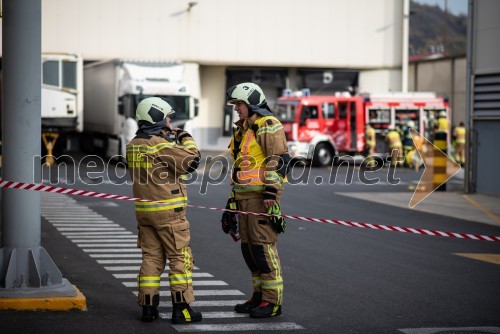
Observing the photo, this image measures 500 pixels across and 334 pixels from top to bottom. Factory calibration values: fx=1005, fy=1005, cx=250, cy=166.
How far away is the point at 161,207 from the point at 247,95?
1.28 m

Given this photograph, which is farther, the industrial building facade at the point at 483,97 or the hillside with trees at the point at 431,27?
the hillside with trees at the point at 431,27

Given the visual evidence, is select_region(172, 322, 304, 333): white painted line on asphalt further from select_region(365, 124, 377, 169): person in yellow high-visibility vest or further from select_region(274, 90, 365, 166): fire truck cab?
select_region(365, 124, 377, 169): person in yellow high-visibility vest

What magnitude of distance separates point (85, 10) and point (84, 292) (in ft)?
113

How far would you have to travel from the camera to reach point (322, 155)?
3394 centimetres

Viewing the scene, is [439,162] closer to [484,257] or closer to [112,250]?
[484,257]

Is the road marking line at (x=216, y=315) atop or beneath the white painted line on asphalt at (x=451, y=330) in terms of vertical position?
atop

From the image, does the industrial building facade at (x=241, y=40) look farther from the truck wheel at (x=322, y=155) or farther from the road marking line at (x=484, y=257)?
the road marking line at (x=484, y=257)

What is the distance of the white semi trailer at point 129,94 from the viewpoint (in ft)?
106

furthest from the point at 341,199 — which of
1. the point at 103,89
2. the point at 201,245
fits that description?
the point at 103,89

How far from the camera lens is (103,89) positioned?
36531 millimetres

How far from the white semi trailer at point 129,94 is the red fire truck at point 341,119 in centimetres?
345

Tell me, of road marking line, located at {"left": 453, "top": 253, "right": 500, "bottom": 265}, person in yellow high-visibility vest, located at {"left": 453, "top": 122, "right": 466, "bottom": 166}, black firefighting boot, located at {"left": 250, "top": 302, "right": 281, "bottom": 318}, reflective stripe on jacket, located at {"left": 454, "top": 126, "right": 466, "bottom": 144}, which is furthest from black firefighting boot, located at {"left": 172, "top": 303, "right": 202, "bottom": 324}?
reflective stripe on jacket, located at {"left": 454, "top": 126, "right": 466, "bottom": 144}

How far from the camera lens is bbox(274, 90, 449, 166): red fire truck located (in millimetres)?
33656

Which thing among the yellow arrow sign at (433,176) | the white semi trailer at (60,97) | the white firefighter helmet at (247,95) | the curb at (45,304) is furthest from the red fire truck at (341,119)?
the curb at (45,304)
